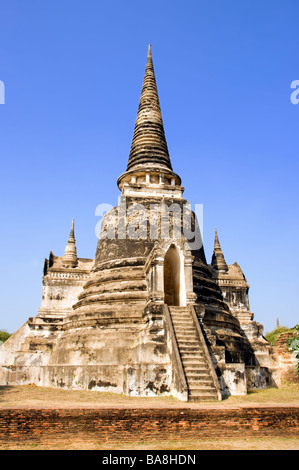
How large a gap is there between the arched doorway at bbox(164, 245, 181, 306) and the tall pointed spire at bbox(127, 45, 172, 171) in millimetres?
6407

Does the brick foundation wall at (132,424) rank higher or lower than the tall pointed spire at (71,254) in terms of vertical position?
lower

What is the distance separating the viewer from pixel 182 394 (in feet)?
31.2

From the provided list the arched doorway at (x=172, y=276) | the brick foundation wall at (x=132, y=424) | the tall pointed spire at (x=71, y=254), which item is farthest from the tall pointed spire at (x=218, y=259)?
the brick foundation wall at (x=132, y=424)

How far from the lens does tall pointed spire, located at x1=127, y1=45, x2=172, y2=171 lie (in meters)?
20.1

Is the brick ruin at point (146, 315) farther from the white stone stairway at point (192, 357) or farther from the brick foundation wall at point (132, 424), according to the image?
the brick foundation wall at point (132, 424)

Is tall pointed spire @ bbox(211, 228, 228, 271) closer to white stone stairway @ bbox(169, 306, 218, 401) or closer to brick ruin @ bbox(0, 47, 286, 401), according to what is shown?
brick ruin @ bbox(0, 47, 286, 401)

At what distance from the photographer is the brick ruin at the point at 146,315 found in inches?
444

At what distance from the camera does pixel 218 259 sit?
21672 mm

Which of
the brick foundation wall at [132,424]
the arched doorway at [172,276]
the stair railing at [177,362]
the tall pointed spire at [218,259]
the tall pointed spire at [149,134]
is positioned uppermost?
the tall pointed spire at [149,134]

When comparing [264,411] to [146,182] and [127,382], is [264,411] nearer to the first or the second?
[127,382]

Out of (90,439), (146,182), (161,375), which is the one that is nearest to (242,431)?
(90,439)

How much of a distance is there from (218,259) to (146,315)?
967 centimetres

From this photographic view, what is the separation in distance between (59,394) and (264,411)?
6704 mm

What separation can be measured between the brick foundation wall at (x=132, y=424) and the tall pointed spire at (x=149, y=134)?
1421cm
